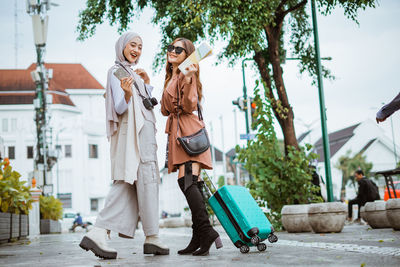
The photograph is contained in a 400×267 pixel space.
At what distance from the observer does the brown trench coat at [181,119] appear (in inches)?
205

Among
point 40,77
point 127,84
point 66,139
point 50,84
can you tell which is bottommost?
point 127,84

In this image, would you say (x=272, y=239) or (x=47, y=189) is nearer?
(x=272, y=239)

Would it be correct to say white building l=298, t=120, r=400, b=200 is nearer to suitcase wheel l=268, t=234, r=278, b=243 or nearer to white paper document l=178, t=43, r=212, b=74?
suitcase wheel l=268, t=234, r=278, b=243

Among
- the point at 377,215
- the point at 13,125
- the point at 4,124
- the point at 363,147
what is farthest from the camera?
the point at 363,147

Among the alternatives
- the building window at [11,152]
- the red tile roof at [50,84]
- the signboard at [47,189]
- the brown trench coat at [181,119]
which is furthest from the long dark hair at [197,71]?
the building window at [11,152]

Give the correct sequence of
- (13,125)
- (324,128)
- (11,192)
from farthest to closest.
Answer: (13,125) < (324,128) < (11,192)

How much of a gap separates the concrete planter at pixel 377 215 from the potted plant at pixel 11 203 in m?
6.96

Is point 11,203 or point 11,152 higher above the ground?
point 11,152

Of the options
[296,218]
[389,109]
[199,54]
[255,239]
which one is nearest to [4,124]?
[296,218]

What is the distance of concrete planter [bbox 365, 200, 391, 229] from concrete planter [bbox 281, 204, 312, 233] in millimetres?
1414

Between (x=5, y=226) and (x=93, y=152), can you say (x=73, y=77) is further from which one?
(x=5, y=226)

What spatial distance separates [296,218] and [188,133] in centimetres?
592

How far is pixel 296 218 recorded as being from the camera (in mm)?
10625

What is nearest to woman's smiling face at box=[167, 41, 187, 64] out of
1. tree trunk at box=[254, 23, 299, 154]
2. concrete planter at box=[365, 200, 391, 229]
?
concrete planter at box=[365, 200, 391, 229]
